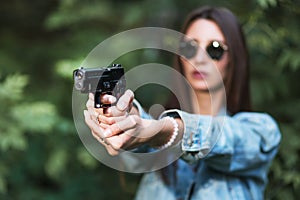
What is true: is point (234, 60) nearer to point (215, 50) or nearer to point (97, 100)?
point (215, 50)

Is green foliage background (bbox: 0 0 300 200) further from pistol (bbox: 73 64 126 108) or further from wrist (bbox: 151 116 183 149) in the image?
pistol (bbox: 73 64 126 108)

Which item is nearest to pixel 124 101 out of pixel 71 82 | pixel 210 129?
pixel 210 129

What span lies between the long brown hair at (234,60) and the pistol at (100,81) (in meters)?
0.68

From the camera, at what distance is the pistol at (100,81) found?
1.23m

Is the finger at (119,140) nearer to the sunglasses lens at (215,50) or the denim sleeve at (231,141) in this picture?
the denim sleeve at (231,141)

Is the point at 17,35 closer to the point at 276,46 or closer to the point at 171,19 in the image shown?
the point at 171,19

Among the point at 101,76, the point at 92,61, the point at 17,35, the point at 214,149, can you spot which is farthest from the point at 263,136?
the point at 17,35

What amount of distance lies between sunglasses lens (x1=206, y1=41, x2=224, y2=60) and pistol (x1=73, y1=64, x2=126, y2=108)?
61 centimetres

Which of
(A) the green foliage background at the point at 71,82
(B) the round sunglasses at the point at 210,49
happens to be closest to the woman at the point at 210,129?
(B) the round sunglasses at the point at 210,49

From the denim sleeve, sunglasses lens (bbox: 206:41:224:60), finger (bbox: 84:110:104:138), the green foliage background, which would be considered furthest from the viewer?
the green foliage background

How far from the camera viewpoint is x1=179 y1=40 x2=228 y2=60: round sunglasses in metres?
1.85

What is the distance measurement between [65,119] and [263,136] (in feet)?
4.37

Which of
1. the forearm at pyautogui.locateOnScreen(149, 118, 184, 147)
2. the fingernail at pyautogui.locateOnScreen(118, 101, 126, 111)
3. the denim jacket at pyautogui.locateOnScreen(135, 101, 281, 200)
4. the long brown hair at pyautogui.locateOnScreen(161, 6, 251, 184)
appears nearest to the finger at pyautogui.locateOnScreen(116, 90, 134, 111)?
the fingernail at pyautogui.locateOnScreen(118, 101, 126, 111)

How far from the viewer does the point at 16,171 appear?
2.98 metres
